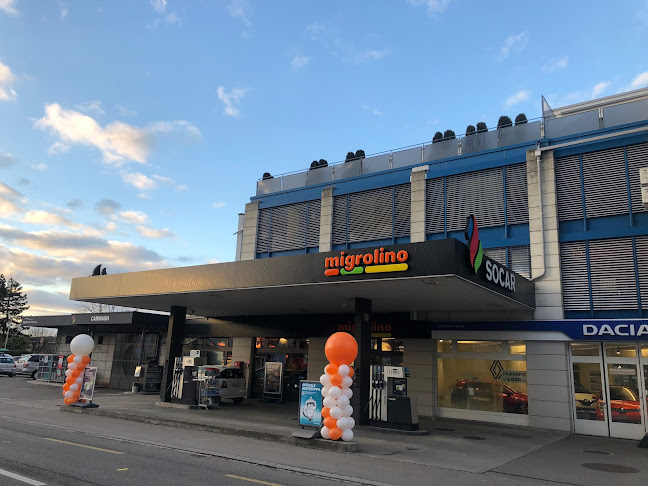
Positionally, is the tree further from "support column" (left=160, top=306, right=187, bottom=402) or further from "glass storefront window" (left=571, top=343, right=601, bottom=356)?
"glass storefront window" (left=571, top=343, right=601, bottom=356)

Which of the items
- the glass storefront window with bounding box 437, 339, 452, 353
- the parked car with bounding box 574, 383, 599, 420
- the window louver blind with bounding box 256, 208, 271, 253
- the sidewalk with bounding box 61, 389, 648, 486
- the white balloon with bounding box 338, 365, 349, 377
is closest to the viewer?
the sidewalk with bounding box 61, 389, 648, 486

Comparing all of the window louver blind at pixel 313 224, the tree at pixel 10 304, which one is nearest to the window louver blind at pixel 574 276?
the window louver blind at pixel 313 224

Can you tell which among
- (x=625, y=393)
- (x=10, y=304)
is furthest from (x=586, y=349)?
(x=10, y=304)

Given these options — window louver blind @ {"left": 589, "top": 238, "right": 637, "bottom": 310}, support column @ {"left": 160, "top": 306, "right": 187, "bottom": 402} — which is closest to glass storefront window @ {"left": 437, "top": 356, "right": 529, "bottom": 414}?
window louver blind @ {"left": 589, "top": 238, "right": 637, "bottom": 310}

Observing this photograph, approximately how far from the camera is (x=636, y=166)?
15.9 metres

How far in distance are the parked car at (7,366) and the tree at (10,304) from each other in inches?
1846

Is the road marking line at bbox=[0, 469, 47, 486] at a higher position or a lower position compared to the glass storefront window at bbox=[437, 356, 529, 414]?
lower

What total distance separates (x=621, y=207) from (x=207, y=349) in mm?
20600

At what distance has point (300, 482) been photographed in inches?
322

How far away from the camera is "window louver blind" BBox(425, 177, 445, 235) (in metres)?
19.1

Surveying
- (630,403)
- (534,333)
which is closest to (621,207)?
(534,333)

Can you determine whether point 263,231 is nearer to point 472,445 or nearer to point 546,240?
point 546,240

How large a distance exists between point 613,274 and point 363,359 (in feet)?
28.5

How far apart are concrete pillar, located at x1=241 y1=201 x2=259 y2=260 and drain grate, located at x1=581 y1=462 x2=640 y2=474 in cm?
1676
